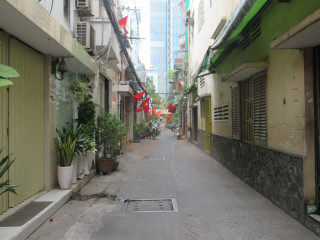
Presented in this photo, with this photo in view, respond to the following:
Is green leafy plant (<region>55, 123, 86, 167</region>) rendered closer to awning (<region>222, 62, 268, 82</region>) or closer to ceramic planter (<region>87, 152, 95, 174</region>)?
ceramic planter (<region>87, 152, 95, 174</region>)

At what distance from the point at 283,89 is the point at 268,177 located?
5.52 feet

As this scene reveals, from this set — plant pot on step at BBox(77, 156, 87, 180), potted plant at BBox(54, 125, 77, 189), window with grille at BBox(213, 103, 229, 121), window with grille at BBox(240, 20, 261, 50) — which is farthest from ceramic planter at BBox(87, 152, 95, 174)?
window with grille at BBox(240, 20, 261, 50)

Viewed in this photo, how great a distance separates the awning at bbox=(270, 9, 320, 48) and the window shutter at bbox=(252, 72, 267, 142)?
1921 mm

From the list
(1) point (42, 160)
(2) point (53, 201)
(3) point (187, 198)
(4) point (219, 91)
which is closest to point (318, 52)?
(3) point (187, 198)

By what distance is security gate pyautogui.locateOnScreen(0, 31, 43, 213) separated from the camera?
408 centimetres

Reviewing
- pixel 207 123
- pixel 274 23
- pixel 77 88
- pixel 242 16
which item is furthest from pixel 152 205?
pixel 207 123

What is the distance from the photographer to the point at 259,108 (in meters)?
5.83

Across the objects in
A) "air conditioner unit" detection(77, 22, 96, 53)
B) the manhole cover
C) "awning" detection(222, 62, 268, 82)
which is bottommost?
the manhole cover

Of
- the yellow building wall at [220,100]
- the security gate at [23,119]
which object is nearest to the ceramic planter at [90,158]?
the security gate at [23,119]

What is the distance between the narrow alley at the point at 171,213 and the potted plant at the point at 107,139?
81 centimetres

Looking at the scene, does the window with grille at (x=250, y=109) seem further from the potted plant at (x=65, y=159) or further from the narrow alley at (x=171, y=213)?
the potted plant at (x=65, y=159)

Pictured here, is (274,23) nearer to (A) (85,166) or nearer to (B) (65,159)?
(B) (65,159)

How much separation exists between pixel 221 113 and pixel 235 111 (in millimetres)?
1731

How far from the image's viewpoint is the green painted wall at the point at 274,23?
3764 millimetres
